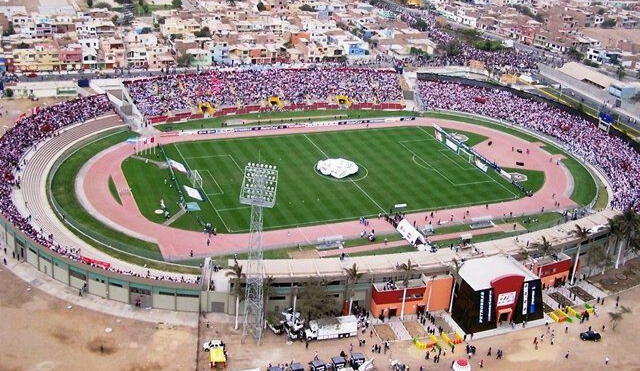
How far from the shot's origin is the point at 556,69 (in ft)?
460

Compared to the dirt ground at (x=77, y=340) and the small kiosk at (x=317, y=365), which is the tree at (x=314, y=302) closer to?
the small kiosk at (x=317, y=365)

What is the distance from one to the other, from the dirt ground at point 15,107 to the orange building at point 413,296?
53.9m

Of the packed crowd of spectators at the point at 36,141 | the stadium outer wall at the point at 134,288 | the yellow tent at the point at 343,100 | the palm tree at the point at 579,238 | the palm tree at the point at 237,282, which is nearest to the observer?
the palm tree at the point at 237,282

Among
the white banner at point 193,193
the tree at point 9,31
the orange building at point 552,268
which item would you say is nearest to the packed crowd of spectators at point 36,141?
the white banner at point 193,193

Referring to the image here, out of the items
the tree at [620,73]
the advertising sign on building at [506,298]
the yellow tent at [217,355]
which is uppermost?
the tree at [620,73]

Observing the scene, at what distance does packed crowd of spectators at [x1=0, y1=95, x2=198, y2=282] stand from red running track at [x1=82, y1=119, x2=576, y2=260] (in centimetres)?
695

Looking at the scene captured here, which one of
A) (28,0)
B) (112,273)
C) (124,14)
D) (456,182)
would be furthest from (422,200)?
(28,0)

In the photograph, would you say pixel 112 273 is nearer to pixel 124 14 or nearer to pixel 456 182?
pixel 456 182

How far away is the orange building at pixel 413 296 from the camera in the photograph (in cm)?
6275

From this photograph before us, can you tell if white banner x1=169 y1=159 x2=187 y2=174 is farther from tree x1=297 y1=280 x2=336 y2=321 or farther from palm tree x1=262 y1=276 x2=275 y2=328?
tree x1=297 y1=280 x2=336 y2=321

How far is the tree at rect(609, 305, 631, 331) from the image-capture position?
208 ft

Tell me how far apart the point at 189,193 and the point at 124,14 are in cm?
9543

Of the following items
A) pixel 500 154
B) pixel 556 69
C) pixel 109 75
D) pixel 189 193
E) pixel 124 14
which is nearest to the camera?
pixel 189 193

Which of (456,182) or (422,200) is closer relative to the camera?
(422,200)
